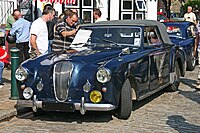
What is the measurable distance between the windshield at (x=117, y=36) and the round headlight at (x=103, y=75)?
1.54 metres

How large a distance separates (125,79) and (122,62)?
0.95 feet

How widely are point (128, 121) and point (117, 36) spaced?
1845 mm

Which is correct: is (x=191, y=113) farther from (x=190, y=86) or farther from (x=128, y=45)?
(x=190, y=86)

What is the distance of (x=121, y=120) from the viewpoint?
727 cm

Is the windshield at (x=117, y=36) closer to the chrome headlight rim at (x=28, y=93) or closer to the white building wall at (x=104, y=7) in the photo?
the chrome headlight rim at (x=28, y=93)

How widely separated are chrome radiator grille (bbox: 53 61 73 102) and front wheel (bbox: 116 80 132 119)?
928 mm

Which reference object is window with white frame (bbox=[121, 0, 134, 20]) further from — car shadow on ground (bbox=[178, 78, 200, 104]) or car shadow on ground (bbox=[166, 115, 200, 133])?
car shadow on ground (bbox=[166, 115, 200, 133])

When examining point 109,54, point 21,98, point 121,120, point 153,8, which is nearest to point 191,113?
point 121,120

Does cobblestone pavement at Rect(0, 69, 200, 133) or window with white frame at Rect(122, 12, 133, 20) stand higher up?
window with white frame at Rect(122, 12, 133, 20)

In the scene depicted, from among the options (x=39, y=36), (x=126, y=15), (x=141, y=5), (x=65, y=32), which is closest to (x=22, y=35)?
(x=65, y=32)

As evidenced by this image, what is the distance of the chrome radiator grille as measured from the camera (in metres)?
6.79

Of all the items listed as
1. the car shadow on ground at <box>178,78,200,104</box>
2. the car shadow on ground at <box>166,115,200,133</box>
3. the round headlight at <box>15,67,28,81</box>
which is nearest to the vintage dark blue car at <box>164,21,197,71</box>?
the car shadow on ground at <box>178,78,200,104</box>

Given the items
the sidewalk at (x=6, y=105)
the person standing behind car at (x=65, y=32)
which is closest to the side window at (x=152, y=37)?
the person standing behind car at (x=65, y=32)

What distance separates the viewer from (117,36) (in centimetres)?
823
